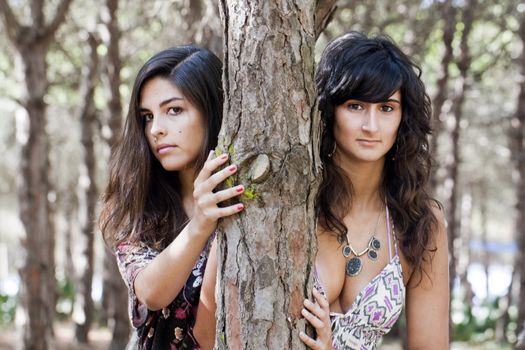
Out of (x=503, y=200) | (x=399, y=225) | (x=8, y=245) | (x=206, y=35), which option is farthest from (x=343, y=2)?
(x=8, y=245)

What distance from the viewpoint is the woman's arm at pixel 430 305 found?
8.91ft

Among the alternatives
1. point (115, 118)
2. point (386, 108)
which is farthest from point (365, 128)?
point (115, 118)

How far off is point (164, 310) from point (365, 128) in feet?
3.20

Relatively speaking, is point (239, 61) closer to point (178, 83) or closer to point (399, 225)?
point (178, 83)

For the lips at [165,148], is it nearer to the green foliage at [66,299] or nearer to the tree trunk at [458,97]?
the tree trunk at [458,97]

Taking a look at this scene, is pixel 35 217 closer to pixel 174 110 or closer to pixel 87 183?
pixel 87 183

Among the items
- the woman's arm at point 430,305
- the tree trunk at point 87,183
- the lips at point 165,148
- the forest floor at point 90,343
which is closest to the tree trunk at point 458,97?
the forest floor at point 90,343

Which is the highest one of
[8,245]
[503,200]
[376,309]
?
[376,309]

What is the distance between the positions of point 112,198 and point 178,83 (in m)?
0.58

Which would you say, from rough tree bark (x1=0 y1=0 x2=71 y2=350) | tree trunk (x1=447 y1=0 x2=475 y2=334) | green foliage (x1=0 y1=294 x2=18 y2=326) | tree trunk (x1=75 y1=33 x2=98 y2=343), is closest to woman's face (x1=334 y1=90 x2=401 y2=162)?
rough tree bark (x1=0 y1=0 x2=71 y2=350)

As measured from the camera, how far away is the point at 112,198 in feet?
9.49

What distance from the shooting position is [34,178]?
7152 mm

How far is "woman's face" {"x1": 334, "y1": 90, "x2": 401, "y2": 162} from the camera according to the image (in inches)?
101

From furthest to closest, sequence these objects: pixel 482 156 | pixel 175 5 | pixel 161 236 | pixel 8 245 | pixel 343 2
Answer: pixel 8 245 < pixel 482 156 < pixel 343 2 < pixel 175 5 < pixel 161 236
